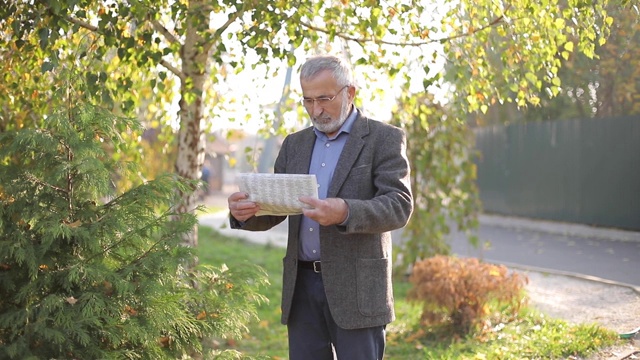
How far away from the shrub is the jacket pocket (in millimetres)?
3450

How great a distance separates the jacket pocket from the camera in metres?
3.41

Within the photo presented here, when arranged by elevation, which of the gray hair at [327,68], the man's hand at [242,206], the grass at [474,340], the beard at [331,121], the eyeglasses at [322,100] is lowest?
the grass at [474,340]

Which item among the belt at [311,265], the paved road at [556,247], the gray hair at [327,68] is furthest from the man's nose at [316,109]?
the paved road at [556,247]

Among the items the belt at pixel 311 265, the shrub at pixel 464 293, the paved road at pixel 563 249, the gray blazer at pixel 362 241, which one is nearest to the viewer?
the gray blazer at pixel 362 241

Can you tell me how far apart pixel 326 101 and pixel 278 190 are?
468 mm

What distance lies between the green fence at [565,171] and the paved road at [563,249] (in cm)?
24

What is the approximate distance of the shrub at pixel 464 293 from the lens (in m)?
6.81

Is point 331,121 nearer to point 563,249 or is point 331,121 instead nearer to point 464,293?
point 464,293

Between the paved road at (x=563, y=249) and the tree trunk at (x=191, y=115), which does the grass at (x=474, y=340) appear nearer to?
the tree trunk at (x=191, y=115)

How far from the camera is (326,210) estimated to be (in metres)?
3.04

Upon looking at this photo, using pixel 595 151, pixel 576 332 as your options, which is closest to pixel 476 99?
pixel 576 332

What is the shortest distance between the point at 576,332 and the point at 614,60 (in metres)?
2.90

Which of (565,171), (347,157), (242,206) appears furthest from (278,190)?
(565,171)

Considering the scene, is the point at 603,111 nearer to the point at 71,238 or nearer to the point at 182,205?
the point at 182,205
